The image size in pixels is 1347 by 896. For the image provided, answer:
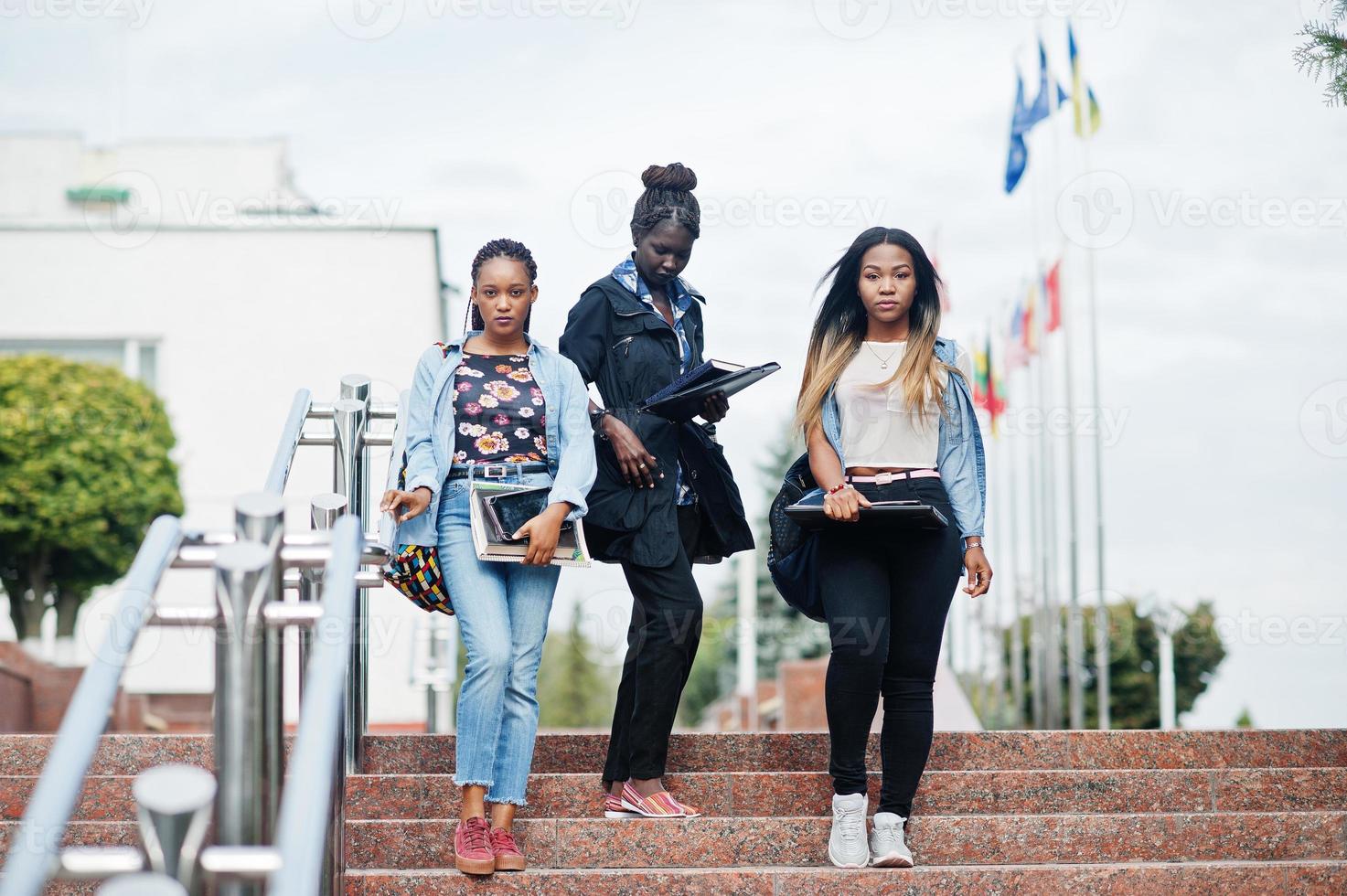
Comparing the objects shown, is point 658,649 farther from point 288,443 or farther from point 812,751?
point 288,443

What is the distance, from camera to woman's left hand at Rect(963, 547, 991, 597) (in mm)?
4742

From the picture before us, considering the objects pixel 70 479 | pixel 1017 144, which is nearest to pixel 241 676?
pixel 70 479

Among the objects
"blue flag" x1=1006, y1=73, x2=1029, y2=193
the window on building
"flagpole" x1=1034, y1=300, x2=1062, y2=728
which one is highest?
"blue flag" x1=1006, y1=73, x2=1029, y2=193

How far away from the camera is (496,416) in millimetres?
4727

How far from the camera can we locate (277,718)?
9.29ft

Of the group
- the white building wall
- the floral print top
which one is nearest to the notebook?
the floral print top

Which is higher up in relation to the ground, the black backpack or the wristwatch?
the wristwatch

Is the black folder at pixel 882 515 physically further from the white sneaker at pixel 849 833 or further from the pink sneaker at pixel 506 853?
the pink sneaker at pixel 506 853

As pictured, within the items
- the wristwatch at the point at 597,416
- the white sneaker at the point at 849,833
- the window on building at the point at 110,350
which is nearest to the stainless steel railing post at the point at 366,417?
the wristwatch at the point at 597,416

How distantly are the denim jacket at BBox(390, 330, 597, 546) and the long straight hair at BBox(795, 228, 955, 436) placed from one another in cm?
69

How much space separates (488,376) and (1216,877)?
8.29 ft

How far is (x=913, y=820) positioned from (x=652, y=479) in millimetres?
1309

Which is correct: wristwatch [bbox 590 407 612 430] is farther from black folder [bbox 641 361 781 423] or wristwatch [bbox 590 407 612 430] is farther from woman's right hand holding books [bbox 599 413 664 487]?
black folder [bbox 641 361 781 423]

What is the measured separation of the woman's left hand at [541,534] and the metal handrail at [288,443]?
0.72 meters
